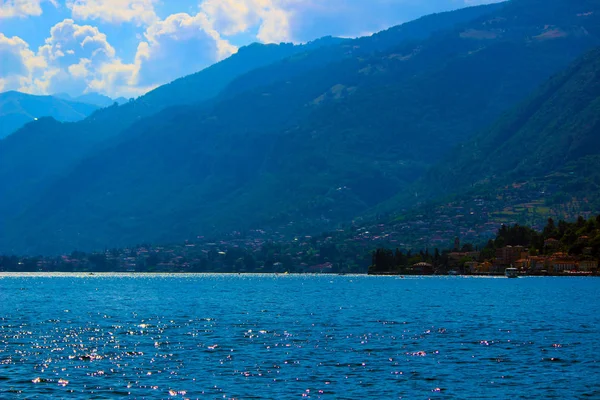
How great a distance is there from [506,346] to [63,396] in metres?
48.5

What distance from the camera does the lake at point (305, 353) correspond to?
77.4 metres

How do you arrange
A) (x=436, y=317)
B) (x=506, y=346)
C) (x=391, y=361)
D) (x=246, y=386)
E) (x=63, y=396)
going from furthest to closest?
(x=436, y=317)
(x=506, y=346)
(x=391, y=361)
(x=246, y=386)
(x=63, y=396)

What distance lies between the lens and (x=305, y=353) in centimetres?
9831

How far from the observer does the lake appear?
77.4m

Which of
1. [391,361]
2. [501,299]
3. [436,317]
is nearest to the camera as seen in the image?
[391,361]

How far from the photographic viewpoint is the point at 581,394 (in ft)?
245

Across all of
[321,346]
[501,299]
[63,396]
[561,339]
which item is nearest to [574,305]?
[501,299]

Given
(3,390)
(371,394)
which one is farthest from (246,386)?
(3,390)

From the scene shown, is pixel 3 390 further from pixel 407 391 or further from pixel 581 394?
pixel 581 394

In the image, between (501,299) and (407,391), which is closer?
(407,391)

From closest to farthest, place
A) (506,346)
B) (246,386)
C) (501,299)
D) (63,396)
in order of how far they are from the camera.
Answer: (63,396), (246,386), (506,346), (501,299)

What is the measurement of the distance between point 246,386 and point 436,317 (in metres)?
68.9

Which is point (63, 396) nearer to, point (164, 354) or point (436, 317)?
point (164, 354)

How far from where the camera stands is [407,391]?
76.1 m
